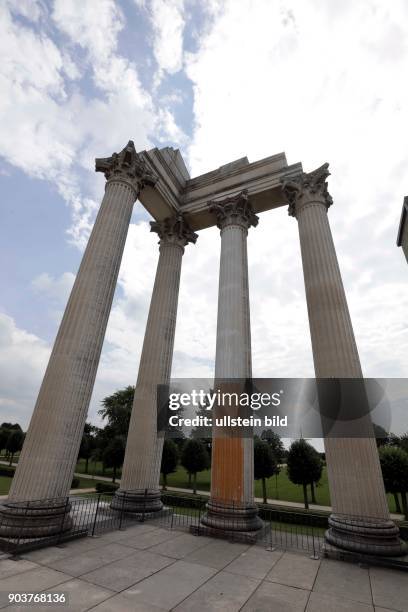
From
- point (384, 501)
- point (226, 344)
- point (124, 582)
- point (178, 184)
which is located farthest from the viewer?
point (178, 184)

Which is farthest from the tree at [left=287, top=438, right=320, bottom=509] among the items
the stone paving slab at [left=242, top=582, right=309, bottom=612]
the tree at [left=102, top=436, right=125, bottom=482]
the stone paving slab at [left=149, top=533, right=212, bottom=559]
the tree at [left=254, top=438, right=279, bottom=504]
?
the stone paving slab at [left=242, top=582, right=309, bottom=612]

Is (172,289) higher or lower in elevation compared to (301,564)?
higher

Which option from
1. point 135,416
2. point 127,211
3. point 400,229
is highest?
point 400,229

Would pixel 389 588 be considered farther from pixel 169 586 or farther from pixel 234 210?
pixel 234 210

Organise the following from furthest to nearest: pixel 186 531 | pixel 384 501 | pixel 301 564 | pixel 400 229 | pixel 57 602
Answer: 1. pixel 400 229
2. pixel 186 531
3. pixel 384 501
4. pixel 301 564
5. pixel 57 602

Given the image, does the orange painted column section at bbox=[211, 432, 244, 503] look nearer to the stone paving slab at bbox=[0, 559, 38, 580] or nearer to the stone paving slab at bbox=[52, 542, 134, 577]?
the stone paving slab at bbox=[52, 542, 134, 577]

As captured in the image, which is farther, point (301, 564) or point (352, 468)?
point (352, 468)

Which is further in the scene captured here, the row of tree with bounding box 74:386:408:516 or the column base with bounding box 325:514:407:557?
the row of tree with bounding box 74:386:408:516

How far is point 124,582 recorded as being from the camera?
26.1 feet

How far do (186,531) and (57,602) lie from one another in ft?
26.2

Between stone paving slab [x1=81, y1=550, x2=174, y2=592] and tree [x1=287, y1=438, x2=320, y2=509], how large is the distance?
76.6 feet

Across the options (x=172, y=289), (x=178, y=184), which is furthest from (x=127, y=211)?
(x=178, y=184)

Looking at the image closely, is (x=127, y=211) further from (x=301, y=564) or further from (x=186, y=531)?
(x=301, y=564)

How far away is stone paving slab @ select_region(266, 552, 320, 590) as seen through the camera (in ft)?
28.0
